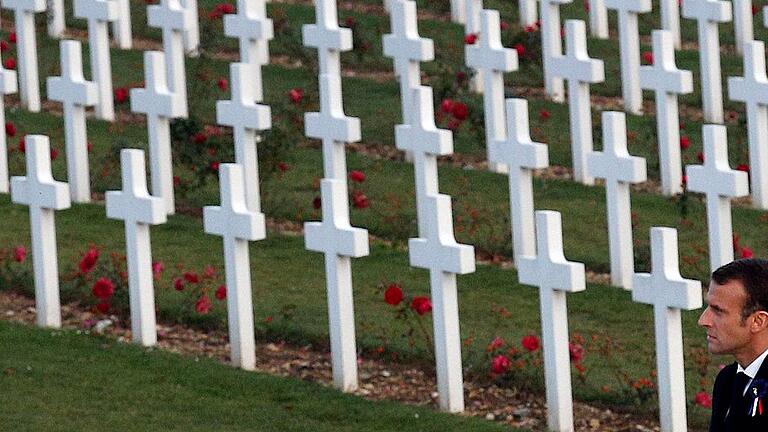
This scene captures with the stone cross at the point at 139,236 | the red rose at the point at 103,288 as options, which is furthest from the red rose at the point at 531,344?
the red rose at the point at 103,288

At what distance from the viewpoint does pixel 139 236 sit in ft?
30.9

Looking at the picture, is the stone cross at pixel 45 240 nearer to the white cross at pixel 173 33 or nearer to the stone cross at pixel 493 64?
the white cross at pixel 173 33

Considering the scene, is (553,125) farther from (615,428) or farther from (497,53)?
(615,428)

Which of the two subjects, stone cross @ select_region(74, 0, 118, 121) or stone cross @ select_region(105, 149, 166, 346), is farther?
stone cross @ select_region(74, 0, 118, 121)

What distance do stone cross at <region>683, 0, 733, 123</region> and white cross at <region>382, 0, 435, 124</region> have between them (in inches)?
63.2

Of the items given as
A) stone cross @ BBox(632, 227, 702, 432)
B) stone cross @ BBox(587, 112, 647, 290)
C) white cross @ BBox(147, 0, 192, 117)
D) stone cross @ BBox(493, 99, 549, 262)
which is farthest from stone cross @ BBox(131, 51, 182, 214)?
stone cross @ BBox(632, 227, 702, 432)

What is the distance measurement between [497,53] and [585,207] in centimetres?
98

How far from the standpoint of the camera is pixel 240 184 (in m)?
9.27

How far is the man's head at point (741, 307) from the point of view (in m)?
5.23

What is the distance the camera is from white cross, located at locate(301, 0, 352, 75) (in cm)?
1207

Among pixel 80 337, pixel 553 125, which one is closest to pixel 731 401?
pixel 80 337

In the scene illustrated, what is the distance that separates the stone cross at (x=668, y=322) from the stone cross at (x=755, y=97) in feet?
10.3

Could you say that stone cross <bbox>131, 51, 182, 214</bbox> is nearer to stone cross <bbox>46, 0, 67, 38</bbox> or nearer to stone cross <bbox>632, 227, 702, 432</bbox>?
stone cross <bbox>632, 227, 702, 432</bbox>

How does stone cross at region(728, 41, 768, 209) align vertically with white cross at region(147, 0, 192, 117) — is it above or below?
below
